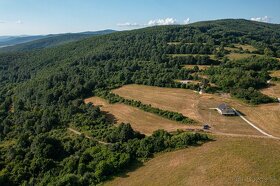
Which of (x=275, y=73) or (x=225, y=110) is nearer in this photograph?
(x=225, y=110)

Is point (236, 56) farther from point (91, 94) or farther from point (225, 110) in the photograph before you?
point (91, 94)

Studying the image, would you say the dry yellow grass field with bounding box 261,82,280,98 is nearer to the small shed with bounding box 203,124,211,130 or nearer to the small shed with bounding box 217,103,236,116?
the small shed with bounding box 217,103,236,116

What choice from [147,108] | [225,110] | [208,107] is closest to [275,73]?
[208,107]

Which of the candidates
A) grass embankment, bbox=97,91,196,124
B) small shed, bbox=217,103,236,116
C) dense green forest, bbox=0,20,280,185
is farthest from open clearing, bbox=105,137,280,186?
grass embankment, bbox=97,91,196,124

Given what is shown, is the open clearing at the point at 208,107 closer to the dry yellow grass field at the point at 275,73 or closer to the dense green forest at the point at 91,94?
the dense green forest at the point at 91,94

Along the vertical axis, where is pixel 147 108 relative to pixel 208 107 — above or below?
below

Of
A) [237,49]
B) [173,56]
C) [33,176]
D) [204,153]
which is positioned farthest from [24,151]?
[237,49]

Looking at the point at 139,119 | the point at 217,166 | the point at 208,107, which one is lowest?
the point at 139,119
